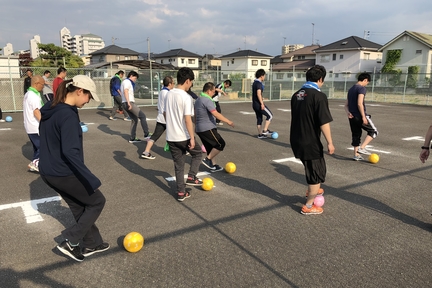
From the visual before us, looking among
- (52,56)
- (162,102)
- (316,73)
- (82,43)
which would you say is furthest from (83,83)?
(82,43)

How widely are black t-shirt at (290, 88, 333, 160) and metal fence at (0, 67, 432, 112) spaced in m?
15.4

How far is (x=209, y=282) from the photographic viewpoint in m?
2.90

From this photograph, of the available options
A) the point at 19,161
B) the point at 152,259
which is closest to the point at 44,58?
the point at 19,161

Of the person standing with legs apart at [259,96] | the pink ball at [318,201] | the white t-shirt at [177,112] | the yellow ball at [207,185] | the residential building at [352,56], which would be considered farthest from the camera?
the residential building at [352,56]

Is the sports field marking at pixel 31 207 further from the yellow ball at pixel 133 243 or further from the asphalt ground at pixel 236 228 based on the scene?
the yellow ball at pixel 133 243

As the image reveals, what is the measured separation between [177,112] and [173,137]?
1.23ft

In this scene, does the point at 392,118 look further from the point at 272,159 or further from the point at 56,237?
the point at 56,237

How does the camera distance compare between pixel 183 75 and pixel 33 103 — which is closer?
pixel 183 75

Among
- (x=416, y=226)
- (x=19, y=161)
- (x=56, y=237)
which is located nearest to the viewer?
(x=56, y=237)

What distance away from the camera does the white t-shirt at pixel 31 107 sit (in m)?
5.51

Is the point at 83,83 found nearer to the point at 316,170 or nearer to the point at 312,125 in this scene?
the point at 312,125

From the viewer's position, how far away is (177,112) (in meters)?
4.59

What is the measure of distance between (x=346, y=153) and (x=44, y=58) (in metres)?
41.9

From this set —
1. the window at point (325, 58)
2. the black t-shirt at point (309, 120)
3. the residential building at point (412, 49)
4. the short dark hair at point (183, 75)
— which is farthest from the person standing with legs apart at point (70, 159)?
the window at point (325, 58)
